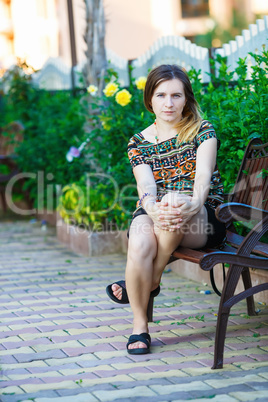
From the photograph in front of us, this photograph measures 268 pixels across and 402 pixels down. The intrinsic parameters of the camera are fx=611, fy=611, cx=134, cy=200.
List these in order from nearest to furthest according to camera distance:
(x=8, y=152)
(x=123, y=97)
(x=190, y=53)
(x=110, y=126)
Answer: (x=123, y=97)
(x=110, y=126)
(x=190, y=53)
(x=8, y=152)

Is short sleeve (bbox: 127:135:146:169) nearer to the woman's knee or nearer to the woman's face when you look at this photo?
the woman's face

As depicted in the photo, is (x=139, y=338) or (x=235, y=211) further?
(x=139, y=338)

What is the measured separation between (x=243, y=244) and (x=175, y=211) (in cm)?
36

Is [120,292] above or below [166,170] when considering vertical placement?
below

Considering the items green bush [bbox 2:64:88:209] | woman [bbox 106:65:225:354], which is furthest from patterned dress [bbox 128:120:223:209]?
green bush [bbox 2:64:88:209]

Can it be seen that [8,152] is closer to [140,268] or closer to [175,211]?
[140,268]

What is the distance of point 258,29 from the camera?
15.1 ft

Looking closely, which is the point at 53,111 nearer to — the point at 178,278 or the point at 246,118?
the point at 178,278

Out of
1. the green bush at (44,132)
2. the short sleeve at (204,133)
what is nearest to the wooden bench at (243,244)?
the short sleeve at (204,133)

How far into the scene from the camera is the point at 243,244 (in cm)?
284

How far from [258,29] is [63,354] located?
2.87 m

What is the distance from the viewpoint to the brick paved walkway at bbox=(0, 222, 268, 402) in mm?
2578

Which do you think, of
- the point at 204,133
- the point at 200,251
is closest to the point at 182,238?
the point at 200,251

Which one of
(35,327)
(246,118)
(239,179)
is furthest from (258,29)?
(35,327)
